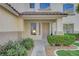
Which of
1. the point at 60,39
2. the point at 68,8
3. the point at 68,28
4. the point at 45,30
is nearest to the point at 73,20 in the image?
the point at 68,28

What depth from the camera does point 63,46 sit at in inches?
664

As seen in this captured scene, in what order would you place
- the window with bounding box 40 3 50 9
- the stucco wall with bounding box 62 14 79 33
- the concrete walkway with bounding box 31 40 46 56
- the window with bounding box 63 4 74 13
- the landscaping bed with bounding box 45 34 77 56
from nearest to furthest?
1. the concrete walkway with bounding box 31 40 46 56
2. the landscaping bed with bounding box 45 34 77 56
3. the window with bounding box 40 3 50 9
4. the window with bounding box 63 4 74 13
5. the stucco wall with bounding box 62 14 79 33

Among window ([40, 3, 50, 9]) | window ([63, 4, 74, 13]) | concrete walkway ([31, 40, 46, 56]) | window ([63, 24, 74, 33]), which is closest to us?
concrete walkway ([31, 40, 46, 56])

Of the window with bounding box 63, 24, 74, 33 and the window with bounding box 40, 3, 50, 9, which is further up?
the window with bounding box 40, 3, 50, 9

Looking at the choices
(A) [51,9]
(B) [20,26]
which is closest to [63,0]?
(B) [20,26]

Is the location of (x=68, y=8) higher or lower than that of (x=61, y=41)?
higher

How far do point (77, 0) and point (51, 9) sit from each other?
18963 mm

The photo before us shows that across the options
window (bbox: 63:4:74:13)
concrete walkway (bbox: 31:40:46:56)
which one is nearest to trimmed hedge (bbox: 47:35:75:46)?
concrete walkway (bbox: 31:40:46:56)

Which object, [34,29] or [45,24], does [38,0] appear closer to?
[34,29]

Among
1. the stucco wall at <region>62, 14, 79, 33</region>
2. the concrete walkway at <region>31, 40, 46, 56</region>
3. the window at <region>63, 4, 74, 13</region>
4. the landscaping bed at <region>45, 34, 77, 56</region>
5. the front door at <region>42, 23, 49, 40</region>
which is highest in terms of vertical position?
the window at <region>63, 4, 74, 13</region>

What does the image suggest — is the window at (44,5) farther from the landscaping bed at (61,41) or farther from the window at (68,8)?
the landscaping bed at (61,41)

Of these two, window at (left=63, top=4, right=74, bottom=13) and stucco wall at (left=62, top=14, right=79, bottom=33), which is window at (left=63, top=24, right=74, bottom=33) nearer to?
stucco wall at (left=62, top=14, right=79, bottom=33)

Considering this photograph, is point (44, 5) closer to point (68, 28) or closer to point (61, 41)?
point (68, 28)

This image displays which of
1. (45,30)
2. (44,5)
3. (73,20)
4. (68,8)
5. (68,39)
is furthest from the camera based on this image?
(45,30)
